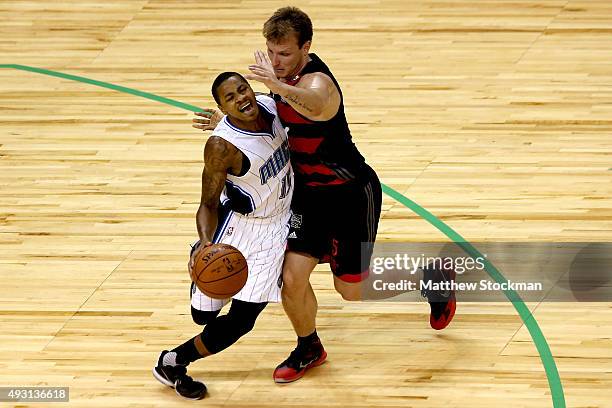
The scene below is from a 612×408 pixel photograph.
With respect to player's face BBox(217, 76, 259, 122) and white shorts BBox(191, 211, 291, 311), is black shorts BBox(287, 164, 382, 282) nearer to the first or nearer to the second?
white shorts BBox(191, 211, 291, 311)

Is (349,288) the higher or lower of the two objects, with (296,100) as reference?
lower

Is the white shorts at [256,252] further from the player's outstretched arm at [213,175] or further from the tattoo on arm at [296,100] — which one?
the tattoo on arm at [296,100]

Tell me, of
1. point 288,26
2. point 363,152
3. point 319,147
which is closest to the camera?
point 288,26

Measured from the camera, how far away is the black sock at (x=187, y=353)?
6945 mm

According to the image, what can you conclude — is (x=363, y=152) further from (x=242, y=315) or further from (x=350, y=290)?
(x=242, y=315)

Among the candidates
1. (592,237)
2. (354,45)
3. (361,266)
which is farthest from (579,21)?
(361,266)

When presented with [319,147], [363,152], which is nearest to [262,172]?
[319,147]

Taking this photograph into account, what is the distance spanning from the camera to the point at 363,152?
33.0ft

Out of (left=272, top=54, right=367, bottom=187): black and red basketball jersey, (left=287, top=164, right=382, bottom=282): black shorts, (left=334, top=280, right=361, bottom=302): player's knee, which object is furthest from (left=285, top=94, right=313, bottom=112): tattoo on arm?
(left=334, top=280, right=361, bottom=302): player's knee


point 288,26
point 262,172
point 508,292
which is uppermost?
point 288,26

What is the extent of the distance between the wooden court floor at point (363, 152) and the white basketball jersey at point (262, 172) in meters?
1.03

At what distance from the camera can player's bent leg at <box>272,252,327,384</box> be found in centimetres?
697

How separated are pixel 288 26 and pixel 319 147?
0.70 meters

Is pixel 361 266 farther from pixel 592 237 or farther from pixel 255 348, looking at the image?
pixel 592 237
